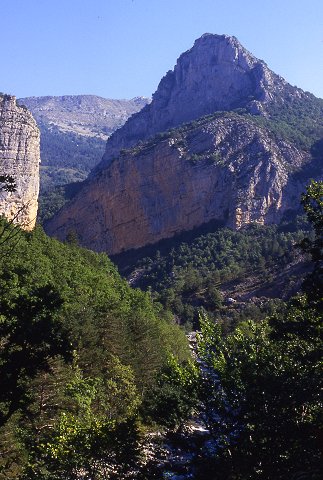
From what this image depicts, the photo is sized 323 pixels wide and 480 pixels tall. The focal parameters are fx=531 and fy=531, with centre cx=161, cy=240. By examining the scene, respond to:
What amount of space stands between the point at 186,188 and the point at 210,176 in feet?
22.7

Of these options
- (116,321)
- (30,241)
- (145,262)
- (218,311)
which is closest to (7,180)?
(116,321)

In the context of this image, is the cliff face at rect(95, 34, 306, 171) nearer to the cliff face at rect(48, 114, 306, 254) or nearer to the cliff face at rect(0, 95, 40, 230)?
the cliff face at rect(48, 114, 306, 254)

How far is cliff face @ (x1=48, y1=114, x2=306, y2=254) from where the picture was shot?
374 feet

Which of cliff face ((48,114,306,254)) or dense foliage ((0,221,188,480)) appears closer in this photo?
dense foliage ((0,221,188,480))

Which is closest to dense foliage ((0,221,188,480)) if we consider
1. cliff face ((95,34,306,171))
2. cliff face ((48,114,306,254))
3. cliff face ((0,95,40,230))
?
cliff face ((0,95,40,230))

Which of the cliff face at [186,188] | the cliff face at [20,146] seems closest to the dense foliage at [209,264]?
the cliff face at [186,188]

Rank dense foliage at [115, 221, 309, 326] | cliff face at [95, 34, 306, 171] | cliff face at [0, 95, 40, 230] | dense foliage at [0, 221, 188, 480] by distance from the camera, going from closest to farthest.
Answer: dense foliage at [0, 221, 188, 480] → cliff face at [0, 95, 40, 230] → dense foliage at [115, 221, 309, 326] → cliff face at [95, 34, 306, 171]

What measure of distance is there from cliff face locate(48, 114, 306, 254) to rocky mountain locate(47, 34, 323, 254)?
223 millimetres

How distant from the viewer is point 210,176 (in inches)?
4651

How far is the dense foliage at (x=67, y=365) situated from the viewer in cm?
949

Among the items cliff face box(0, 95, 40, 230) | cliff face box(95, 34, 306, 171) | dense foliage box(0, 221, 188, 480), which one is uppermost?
cliff face box(95, 34, 306, 171)

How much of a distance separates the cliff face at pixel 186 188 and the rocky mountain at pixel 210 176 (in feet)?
0.73

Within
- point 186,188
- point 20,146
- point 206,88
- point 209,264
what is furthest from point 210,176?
point 20,146

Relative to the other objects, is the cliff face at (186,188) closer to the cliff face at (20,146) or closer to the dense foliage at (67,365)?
the cliff face at (20,146)
